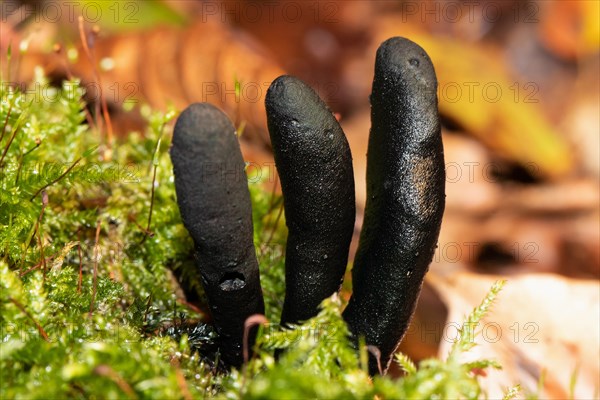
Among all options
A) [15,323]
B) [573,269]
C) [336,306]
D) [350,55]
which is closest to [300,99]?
[336,306]

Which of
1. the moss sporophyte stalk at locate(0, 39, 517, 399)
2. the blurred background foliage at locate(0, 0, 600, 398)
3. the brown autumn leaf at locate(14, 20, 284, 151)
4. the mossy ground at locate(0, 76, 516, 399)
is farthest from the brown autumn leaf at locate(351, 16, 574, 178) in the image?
the moss sporophyte stalk at locate(0, 39, 517, 399)

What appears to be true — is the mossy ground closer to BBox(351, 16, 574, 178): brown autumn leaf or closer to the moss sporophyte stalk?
the moss sporophyte stalk

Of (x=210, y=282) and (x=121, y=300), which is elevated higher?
(x=210, y=282)

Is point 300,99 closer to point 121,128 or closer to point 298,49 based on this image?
point 121,128

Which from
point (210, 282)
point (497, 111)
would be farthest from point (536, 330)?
point (497, 111)

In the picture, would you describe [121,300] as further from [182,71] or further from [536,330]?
[182,71]

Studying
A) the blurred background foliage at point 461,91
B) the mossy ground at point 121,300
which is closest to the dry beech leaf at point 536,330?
the blurred background foliage at point 461,91
